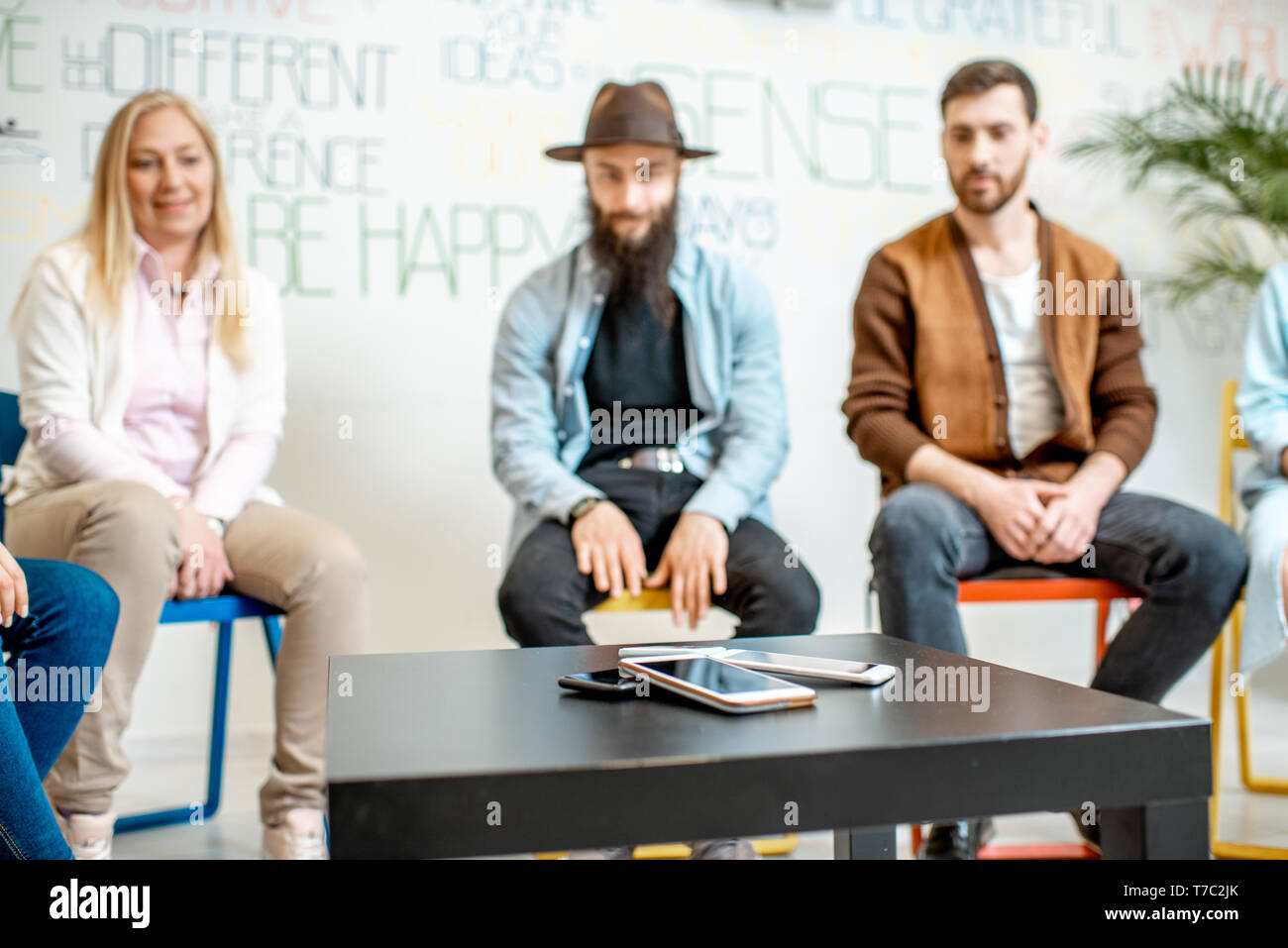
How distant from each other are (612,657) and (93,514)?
3.23ft

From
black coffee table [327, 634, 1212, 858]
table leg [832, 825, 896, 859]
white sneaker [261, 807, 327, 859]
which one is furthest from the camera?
white sneaker [261, 807, 327, 859]

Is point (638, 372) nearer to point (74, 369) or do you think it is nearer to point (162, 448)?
point (162, 448)

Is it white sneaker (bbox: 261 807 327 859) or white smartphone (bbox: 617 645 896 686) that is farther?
white sneaker (bbox: 261 807 327 859)

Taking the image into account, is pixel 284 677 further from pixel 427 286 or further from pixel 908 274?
pixel 908 274

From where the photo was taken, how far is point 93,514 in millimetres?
1708

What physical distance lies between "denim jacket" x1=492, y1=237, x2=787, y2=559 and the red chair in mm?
435

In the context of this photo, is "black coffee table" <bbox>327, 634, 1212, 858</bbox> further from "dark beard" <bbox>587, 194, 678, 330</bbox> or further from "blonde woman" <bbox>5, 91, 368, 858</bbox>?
"dark beard" <bbox>587, 194, 678, 330</bbox>

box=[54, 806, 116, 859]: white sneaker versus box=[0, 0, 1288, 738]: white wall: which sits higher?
box=[0, 0, 1288, 738]: white wall

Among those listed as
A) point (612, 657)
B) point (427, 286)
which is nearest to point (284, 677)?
point (612, 657)

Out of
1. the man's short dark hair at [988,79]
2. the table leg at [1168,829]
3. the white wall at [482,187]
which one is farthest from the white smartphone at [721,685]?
the white wall at [482,187]

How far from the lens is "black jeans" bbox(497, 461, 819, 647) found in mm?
1826

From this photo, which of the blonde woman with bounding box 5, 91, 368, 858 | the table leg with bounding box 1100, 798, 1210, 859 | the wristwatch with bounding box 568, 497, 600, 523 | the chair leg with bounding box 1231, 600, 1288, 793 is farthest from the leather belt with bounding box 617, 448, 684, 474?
the table leg with bounding box 1100, 798, 1210, 859

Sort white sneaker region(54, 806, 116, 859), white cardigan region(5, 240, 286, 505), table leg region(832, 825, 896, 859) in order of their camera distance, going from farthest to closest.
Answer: white cardigan region(5, 240, 286, 505) → white sneaker region(54, 806, 116, 859) → table leg region(832, 825, 896, 859)

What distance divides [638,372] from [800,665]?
4.06 feet
